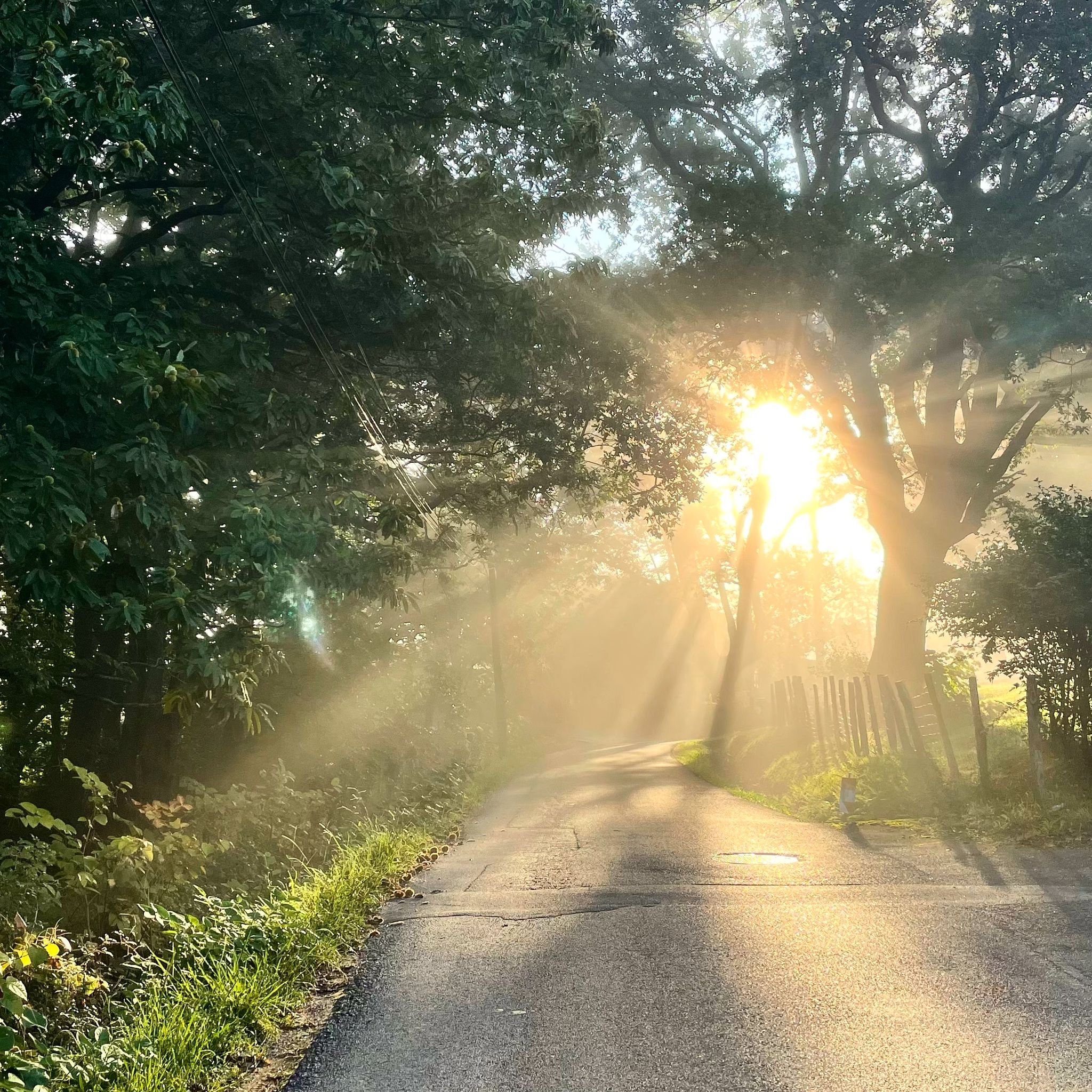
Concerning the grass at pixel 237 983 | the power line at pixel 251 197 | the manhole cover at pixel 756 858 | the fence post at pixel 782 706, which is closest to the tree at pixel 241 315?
the power line at pixel 251 197

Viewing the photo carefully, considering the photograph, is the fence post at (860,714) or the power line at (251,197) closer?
the power line at (251,197)

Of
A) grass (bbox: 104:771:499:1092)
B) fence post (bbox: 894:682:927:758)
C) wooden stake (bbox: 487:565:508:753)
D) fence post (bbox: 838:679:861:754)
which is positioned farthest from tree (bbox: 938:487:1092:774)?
wooden stake (bbox: 487:565:508:753)

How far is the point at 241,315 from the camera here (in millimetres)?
12453

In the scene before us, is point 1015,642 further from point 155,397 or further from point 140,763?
point 140,763

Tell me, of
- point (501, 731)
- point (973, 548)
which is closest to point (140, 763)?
point (501, 731)

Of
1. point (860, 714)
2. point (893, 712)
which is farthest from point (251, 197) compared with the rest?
point (860, 714)

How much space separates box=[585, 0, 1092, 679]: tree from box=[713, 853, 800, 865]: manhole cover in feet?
29.7

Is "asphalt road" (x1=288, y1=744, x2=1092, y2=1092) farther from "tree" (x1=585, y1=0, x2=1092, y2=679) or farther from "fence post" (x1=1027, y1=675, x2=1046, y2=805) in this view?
"tree" (x1=585, y1=0, x2=1092, y2=679)

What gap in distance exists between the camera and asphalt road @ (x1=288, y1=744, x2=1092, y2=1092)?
→ 457 cm

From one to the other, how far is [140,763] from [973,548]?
8677cm

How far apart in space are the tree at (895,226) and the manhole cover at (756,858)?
9.06m

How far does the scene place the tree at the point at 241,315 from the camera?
24.3 ft

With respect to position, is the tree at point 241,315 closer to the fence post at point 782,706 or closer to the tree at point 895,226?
the tree at point 895,226

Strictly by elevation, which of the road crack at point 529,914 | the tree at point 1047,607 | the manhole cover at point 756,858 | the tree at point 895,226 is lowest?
the manhole cover at point 756,858
